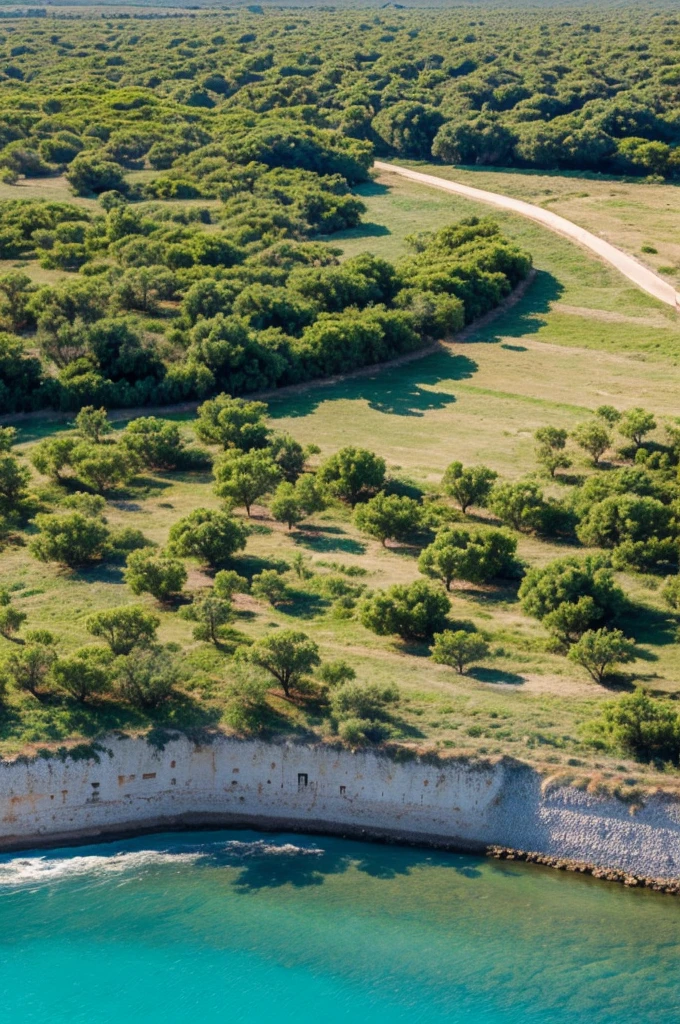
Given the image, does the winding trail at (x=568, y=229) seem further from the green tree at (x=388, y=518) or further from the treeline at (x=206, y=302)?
the green tree at (x=388, y=518)

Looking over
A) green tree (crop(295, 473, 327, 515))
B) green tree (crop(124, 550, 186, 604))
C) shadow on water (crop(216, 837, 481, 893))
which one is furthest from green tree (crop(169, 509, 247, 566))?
shadow on water (crop(216, 837, 481, 893))

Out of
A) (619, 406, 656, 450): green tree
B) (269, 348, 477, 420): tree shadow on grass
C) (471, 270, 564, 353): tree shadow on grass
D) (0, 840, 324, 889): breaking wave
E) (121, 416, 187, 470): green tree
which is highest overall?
(471, 270, 564, 353): tree shadow on grass

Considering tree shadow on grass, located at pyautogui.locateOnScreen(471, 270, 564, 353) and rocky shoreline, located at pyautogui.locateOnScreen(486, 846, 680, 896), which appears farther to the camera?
tree shadow on grass, located at pyautogui.locateOnScreen(471, 270, 564, 353)

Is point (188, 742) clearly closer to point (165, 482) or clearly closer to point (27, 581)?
point (27, 581)

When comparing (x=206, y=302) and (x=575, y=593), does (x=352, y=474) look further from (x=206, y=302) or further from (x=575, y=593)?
(x=206, y=302)

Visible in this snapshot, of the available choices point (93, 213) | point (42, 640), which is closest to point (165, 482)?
point (42, 640)

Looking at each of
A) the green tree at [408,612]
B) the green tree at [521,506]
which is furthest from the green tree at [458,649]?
the green tree at [521,506]

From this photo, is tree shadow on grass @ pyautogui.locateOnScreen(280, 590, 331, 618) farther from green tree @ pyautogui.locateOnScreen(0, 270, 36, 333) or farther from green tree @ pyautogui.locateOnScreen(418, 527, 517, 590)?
green tree @ pyautogui.locateOnScreen(0, 270, 36, 333)
